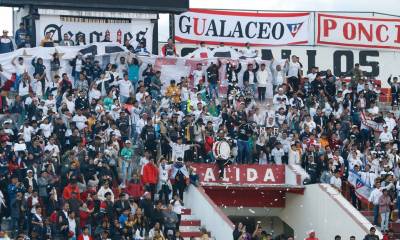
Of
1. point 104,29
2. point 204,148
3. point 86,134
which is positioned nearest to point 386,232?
Result: point 204,148

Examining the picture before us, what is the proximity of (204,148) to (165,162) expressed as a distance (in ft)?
7.40

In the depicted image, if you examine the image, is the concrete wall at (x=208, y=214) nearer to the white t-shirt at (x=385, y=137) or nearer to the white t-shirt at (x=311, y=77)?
the white t-shirt at (x=385, y=137)

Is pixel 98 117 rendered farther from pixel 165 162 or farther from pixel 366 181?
pixel 366 181

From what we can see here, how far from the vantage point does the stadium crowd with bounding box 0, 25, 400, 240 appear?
37531 millimetres

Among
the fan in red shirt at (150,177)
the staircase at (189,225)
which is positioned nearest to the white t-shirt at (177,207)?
the staircase at (189,225)

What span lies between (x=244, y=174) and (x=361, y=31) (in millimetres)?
13827

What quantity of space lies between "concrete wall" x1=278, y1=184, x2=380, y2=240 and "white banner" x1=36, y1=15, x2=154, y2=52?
8.44 metres

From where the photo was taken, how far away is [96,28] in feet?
160

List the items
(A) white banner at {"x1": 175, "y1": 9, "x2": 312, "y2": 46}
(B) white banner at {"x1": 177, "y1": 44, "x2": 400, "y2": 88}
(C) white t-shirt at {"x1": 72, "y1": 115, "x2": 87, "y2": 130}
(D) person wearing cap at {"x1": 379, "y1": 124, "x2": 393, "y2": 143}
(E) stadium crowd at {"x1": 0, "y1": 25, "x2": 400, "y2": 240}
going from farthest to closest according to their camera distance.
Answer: (B) white banner at {"x1": 177, "y1": 44, "x2": 400, "y2": 88}, (A) white banner at {"x1": 175, "y1": 9, "x2": 312, "y2": 46}, (D) person wearing cap at {"x1": 379, "y1": 124, "x2": 393, "y2": 143}, (C) white t-shirt at {"x1": 72, "y1": 115, "x2": 87, "y2": 130}, (E) stadium crowd at {"x1": 0, "y1": 25, "x2": 400, "y2": 240}

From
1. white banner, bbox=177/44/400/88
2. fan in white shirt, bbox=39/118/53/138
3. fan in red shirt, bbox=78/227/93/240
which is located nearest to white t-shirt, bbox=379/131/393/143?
white banner, bbox=177/44/400/88

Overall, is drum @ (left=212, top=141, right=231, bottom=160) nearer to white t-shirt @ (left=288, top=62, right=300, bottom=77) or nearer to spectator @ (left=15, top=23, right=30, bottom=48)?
white t-shirt @ (left=288, top=62, right=300, bottom=77)

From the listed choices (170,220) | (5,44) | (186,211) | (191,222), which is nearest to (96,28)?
(5,44)

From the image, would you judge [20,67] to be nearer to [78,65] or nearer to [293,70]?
[78,65]

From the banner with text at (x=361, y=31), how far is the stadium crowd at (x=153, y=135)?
19.4ft
